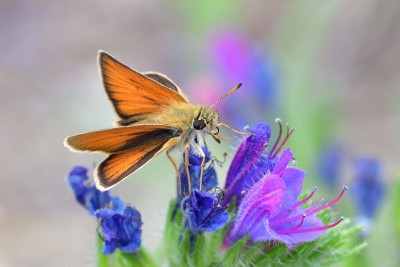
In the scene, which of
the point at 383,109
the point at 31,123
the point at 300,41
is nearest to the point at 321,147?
the point at 300,41

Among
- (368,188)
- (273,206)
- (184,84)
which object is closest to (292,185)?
(273,206)

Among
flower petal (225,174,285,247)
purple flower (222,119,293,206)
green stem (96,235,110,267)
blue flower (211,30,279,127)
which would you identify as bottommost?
green stem (96,235,110,267)

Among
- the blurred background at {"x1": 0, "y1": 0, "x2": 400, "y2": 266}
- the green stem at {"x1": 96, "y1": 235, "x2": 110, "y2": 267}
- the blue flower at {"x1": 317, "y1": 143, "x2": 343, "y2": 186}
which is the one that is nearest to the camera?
the green stem at {"x1": 96, "y1": 235, "x2": 110, "y2": 267}

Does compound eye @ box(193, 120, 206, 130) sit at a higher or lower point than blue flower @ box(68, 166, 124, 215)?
higher

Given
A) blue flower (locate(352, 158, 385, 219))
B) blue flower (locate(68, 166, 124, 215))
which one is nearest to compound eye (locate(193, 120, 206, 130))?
blue flower (locate(68, 166, 124, 215))

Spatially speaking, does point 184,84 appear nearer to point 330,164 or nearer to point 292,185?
point 330,164

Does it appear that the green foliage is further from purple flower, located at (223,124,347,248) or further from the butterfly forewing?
the butterfly forewing

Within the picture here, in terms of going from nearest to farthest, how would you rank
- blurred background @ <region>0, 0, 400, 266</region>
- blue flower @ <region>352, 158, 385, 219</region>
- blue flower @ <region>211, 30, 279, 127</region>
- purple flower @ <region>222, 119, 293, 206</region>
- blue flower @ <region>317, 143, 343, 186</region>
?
purple flower @ <region>222, 119, 293, 206</region>
blue flower @ <region>352, 158, 385, 219</region>
blue flower @ <region>317, 143, 343, 186</region>
blue flower @ <region>211, 30, 279, 127</region>
blurred background @ <region>0, 0, 400, 266</region>

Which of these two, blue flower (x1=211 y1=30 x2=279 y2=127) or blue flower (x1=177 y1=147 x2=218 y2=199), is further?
blue flower (x1=211 y1=30 x2=279 y2=127)
